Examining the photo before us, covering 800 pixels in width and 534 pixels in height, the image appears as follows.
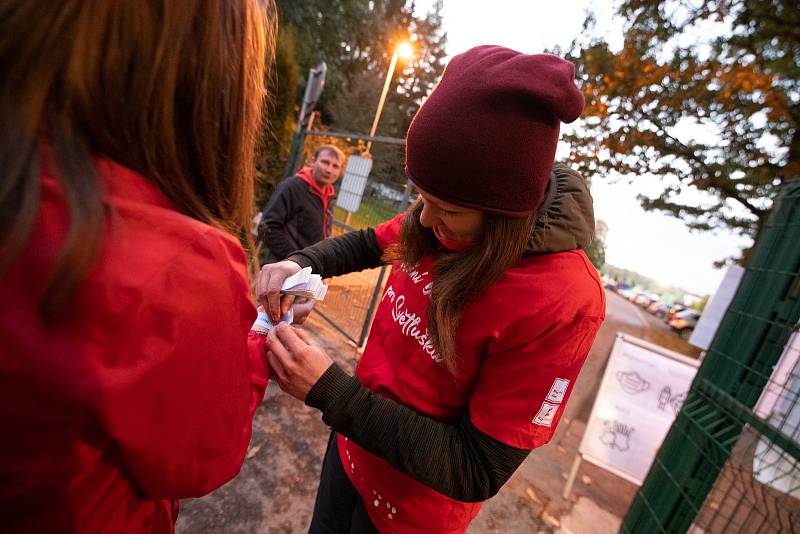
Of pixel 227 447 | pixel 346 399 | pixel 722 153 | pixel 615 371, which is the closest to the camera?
pixel 227 447

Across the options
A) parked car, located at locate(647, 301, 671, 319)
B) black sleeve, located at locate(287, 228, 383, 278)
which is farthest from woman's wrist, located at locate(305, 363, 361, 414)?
parked car, located at locate(647, 301, 671, 319)

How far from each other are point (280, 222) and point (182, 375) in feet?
10.8

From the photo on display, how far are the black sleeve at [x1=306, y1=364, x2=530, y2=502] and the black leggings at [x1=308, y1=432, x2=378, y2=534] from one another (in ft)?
1.79

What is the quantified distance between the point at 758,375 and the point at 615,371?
1759mm

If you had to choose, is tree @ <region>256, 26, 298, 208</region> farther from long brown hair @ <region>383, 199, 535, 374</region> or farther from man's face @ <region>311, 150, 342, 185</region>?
long brown hair @ <region>383, 199, 535, 374</region>

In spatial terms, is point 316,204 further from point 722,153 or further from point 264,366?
point 722,153

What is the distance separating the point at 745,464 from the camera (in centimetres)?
200

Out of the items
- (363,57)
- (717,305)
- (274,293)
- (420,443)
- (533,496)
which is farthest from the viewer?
(363,57)

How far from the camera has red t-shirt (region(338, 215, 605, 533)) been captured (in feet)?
3.29

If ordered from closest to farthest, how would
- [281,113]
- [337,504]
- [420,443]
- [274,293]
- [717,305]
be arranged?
[420,443]
[274,293]
[337,504]
[717,305]
[281,113]

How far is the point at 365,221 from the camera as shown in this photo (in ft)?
15.7

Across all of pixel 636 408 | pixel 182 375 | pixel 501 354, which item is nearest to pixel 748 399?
pixel 636 408

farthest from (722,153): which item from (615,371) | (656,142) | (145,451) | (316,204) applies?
(145,451)

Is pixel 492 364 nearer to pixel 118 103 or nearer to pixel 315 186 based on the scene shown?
pixel 118 103
